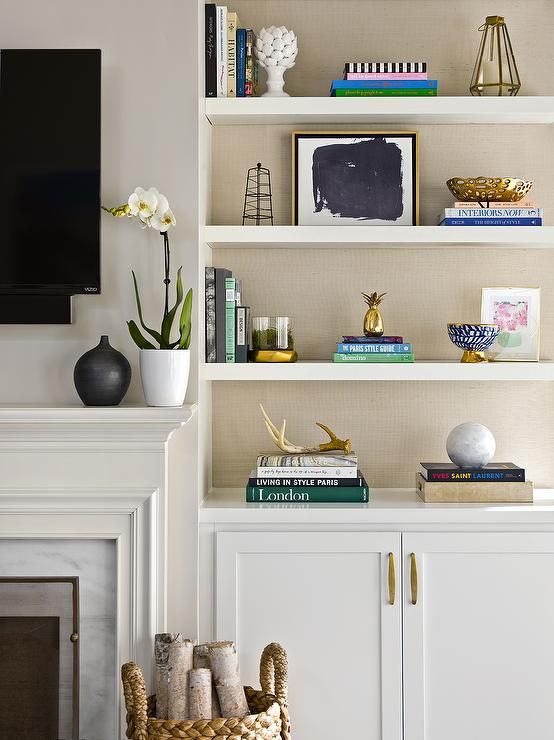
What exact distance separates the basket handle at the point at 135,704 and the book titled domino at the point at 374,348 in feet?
3.46

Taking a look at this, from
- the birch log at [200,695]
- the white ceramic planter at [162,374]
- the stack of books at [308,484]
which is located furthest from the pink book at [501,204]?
the birch log at [200,695]

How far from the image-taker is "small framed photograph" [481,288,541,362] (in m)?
2.53

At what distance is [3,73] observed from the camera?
7.20ft

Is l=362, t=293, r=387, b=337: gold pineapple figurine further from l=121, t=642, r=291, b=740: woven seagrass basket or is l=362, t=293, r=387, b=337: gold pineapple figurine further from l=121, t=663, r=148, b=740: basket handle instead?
l=121, t=663, r=148, b=740: basket handle

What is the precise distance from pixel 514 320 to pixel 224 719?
1.47 meters

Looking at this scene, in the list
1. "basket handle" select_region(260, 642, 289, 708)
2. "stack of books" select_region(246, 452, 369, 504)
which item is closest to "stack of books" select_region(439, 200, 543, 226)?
"stack of books" select_region(246, 452, 369, 504)

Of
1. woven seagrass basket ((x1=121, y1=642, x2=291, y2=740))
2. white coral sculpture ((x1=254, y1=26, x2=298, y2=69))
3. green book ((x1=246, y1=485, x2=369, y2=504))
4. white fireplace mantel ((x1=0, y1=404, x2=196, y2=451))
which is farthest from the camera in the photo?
white coral sculpture ((x1=254, y1=26, x2=298, y2=69))

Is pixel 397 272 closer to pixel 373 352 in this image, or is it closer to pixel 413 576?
pixel 373 352

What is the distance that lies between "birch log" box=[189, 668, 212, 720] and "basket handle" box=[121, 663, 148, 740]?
114mm

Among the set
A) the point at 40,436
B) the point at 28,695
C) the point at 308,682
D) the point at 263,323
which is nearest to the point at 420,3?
the point at 263,323

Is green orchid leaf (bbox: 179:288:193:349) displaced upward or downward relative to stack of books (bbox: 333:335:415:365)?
upward

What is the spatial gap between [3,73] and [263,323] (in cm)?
100

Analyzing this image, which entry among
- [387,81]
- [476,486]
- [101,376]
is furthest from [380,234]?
[101,376]

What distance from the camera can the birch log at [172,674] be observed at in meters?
2.02
